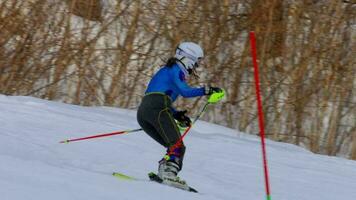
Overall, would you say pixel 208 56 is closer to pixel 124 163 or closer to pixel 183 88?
pixel 124 163

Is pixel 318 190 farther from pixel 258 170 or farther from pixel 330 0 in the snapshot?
pixel 330 0

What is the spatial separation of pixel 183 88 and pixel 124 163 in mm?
1553

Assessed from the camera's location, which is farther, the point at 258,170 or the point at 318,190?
the point at 258,170

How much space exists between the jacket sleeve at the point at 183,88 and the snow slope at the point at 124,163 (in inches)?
28.9

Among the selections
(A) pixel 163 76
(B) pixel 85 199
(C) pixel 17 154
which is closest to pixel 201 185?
(A) pixel 163 76

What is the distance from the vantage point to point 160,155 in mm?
7602

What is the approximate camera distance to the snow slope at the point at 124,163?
479cm

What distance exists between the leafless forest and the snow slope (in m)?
2.06

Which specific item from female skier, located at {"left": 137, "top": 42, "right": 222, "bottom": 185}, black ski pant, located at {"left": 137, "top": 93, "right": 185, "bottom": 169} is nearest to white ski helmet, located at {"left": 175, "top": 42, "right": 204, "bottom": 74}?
female skier, located at {"left": 137, "top": 42, "right": 222, "bottom": 185}

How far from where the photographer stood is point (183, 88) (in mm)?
5562

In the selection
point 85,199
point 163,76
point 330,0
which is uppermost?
point 330,0

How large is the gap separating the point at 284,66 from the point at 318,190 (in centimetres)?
573

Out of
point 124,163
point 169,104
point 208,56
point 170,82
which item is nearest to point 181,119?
point 169,104

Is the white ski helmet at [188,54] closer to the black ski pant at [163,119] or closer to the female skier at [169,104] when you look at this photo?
the female skier at [169,104]
